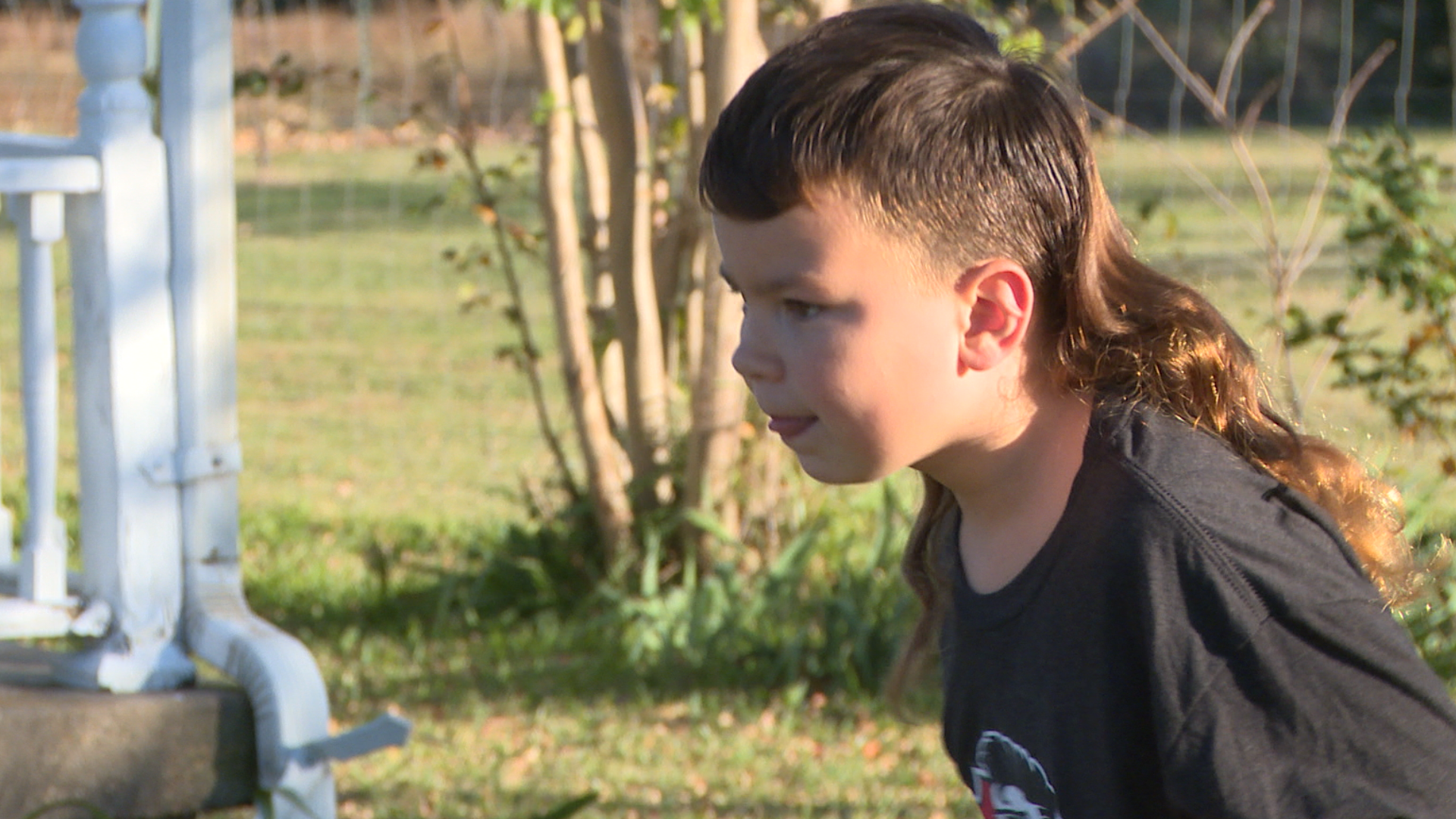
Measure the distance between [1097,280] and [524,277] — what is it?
11418 mm

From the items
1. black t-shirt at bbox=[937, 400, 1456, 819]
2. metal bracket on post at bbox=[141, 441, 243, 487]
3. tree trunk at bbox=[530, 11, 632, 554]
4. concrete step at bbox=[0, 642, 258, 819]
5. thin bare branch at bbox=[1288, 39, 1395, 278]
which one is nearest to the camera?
black t-shirt at bbox=[937, 400, 1456, 819]

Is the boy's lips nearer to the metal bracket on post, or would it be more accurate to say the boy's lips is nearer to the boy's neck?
the boy's neck

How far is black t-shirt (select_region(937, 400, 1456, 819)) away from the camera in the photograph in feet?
4.68

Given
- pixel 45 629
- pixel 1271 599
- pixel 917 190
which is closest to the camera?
pixel 1271 599

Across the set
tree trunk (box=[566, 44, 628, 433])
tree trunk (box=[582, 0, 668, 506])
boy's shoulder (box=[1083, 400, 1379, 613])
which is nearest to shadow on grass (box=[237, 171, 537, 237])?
tree trunk (box=[566, 44, 628, 433])

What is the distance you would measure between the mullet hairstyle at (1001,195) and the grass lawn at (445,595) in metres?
0.45

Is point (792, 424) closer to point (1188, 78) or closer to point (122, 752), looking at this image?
point (122, 752)

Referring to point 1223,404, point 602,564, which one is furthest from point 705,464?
point 1223,404

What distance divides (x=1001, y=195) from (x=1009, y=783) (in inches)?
23.7

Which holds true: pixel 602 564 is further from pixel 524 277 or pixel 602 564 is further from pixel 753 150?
pixel 524 277

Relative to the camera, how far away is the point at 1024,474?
66.7 inches

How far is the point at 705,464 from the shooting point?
15.7 ft

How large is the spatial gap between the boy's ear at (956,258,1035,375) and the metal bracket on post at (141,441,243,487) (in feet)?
5.69

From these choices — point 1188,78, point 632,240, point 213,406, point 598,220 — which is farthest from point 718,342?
point 213,406
